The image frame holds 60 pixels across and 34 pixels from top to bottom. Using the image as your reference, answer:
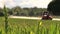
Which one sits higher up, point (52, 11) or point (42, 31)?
point (42, 31)

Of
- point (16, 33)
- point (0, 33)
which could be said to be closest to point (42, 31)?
point (16, 33)

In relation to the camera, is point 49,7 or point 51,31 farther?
point 49,7

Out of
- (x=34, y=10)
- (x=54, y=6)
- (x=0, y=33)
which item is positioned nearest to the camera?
(x=0, y=33)

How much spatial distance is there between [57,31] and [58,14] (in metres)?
38.7

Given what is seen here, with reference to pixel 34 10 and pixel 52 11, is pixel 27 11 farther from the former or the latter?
pixel 52 11

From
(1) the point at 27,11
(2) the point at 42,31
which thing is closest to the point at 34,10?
(1) the point at 27,11

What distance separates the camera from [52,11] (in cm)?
3981

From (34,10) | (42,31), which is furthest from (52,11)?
(42,31)

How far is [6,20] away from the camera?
126 centimetres

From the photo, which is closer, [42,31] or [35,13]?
[42,31]

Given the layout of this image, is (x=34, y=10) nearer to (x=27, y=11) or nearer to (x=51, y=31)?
(x=27, y=11)

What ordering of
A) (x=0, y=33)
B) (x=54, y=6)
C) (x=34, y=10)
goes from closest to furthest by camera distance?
1. (x=0, y=33)
2. (x=54, y=6)
3. (x=34, y=10)

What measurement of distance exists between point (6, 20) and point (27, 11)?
4010 cm

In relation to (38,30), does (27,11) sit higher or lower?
lower
